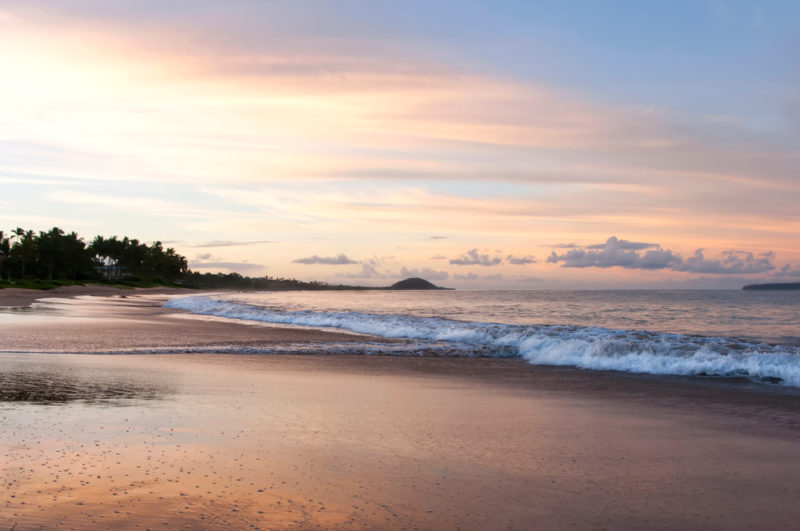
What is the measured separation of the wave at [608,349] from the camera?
15.0 m

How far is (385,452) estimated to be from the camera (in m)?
6.98

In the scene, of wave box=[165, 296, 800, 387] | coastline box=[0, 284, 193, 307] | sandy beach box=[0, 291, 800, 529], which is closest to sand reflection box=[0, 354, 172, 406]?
sandy beach box=[0, 291, 800, 529]

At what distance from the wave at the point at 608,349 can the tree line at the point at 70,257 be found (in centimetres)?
8669

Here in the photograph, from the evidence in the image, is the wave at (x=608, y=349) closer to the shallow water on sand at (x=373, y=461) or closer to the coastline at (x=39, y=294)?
the shallow water on sand at (x=373, y=461)

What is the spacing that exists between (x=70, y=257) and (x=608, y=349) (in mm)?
124922

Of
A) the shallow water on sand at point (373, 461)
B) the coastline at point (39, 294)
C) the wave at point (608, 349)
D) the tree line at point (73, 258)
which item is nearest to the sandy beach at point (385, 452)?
the shallow water on sand at point (373, 461)

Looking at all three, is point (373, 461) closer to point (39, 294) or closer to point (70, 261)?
point (39, 294)

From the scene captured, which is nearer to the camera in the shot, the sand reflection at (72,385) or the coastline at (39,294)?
the sand reflection at (72,385)

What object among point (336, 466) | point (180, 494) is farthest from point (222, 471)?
point (336, 466)

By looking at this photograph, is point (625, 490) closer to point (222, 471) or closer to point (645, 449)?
point (645, 449)

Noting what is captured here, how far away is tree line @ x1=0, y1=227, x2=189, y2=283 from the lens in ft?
354

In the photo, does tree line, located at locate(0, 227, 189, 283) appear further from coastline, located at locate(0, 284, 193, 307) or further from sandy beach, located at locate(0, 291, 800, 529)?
sandy beach, located at locate(0, 291, 800, 529)

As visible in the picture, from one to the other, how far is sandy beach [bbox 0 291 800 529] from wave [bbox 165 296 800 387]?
201 cm

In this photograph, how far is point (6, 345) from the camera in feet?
58.0
